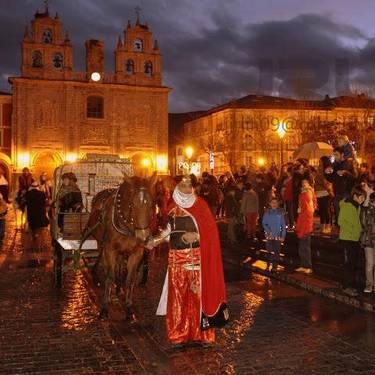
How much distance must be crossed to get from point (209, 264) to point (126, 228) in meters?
2.24

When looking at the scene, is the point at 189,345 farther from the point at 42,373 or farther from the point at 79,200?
the point at 79,200

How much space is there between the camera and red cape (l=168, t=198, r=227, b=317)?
6.58m

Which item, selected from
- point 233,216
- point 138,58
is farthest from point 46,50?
point 233,216

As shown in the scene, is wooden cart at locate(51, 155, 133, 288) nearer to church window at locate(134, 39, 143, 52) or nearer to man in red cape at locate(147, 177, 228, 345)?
man in red cape at locate(147, 177, 228, 345)

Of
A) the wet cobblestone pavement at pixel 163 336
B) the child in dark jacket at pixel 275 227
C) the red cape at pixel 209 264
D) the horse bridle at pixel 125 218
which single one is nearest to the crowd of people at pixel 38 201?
the wet cobblestone pavement at pixel 163 336

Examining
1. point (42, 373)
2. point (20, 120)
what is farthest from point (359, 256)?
point (20, 120)

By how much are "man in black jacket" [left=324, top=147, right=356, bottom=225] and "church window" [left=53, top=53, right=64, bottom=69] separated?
4173cm

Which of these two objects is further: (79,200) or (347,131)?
(347,131)

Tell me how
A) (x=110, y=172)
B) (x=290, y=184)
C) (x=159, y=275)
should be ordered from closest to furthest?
(x=159, y=275) → (x=110, y=172) → (x=290, y=184)

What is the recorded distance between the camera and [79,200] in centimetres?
1148

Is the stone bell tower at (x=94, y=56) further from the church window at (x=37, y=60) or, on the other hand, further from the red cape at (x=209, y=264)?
the red cape at (x=209, y=264)

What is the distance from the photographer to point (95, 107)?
51125mm

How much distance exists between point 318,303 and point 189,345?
3618 mm

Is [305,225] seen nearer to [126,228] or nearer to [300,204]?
[300,204]
